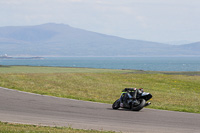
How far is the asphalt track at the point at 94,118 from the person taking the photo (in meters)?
12.9

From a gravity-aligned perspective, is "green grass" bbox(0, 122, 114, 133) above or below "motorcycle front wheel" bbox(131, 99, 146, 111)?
below

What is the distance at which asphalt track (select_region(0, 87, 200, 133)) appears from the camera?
12.9 metres

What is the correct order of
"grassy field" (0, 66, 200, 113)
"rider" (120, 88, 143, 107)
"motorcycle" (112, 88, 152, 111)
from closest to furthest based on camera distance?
"motorcycle" (112, 88, 152, 111)
"rider" (120, 88, 143, 107)
"grassy field" (0, 66, 200, 113)

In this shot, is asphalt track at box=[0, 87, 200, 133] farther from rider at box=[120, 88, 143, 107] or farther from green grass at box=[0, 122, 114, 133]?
green grass at box=[0, 122, 114, 133]

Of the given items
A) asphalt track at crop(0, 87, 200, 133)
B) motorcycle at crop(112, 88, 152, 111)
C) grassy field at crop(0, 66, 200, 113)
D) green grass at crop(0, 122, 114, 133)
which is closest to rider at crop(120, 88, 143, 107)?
motorcycle at crop(112, 88, 152, 111)

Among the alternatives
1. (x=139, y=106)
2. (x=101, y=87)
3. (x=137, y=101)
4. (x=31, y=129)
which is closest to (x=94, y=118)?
(x=139, y=106)

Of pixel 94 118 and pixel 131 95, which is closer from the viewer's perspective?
pixel 94 118

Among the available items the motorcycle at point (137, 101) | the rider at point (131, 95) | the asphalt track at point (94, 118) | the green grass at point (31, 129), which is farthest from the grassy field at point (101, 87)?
the green grass at point (31, 129)

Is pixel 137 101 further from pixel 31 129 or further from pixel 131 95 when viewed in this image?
pixel 31 129

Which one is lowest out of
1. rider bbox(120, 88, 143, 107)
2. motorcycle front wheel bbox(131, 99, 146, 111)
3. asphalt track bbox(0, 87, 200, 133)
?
asphalt track bbox(0, 87, 200, 133)

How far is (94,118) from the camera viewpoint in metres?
14.8

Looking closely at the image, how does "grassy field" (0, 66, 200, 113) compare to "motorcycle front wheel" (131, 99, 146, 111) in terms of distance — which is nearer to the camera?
"motorcycle front wheel" (131, 99, 146, 111)

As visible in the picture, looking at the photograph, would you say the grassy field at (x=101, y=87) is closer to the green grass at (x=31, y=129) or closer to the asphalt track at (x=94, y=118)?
the asphalt track at (x=94, y=118)

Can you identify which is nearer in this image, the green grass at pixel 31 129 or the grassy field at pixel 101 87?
the green grass at pixel 31 129
